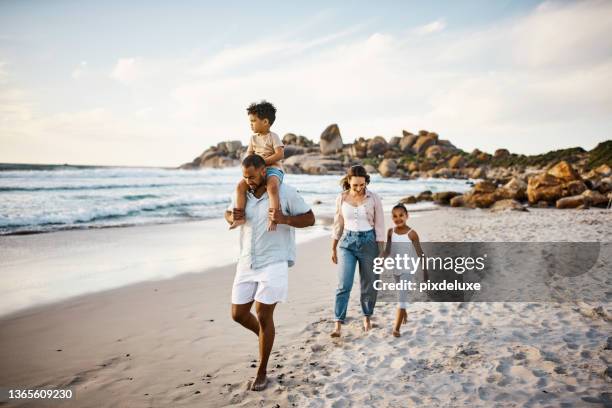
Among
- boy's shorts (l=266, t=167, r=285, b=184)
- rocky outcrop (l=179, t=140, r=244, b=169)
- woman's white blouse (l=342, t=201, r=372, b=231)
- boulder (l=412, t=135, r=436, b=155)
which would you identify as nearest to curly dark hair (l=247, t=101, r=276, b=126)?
boy's shorts (l=266, t=167, r=285, b=184)

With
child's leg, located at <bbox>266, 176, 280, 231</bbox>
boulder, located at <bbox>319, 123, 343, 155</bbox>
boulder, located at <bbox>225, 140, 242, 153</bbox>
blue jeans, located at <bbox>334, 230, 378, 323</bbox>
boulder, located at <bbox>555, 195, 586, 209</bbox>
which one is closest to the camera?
child's leg, located at <bbox>266, 176, 280, 231</bbox>

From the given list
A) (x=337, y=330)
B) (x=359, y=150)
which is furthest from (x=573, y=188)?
(x=359, y=150)

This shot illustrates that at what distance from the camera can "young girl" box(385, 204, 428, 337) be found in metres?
4.79

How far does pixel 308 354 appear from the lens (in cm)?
453

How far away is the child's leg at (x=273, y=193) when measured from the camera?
11.0 feet

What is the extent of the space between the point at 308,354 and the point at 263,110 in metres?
2.76

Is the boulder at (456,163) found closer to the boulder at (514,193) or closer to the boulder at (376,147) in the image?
the boulder at (376,147)

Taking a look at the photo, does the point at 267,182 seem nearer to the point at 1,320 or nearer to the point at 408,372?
the point at 408,372

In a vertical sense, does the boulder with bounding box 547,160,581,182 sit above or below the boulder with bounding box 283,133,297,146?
below

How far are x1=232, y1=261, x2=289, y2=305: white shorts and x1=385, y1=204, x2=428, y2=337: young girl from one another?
186cm

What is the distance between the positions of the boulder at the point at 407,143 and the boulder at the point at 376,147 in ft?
21.8

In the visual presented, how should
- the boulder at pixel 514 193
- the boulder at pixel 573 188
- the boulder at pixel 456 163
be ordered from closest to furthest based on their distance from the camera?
the boulder at pixel 573 188 < the boulder at pixel 514 193 < the boulder at pixel 456 163

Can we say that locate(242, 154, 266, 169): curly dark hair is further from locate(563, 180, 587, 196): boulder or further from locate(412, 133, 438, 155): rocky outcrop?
locate(412, 133, 438, 155): rocky outcrop

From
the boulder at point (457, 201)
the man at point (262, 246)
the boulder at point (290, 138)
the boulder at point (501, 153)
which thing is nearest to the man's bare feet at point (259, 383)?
the man at point (262, 246)
